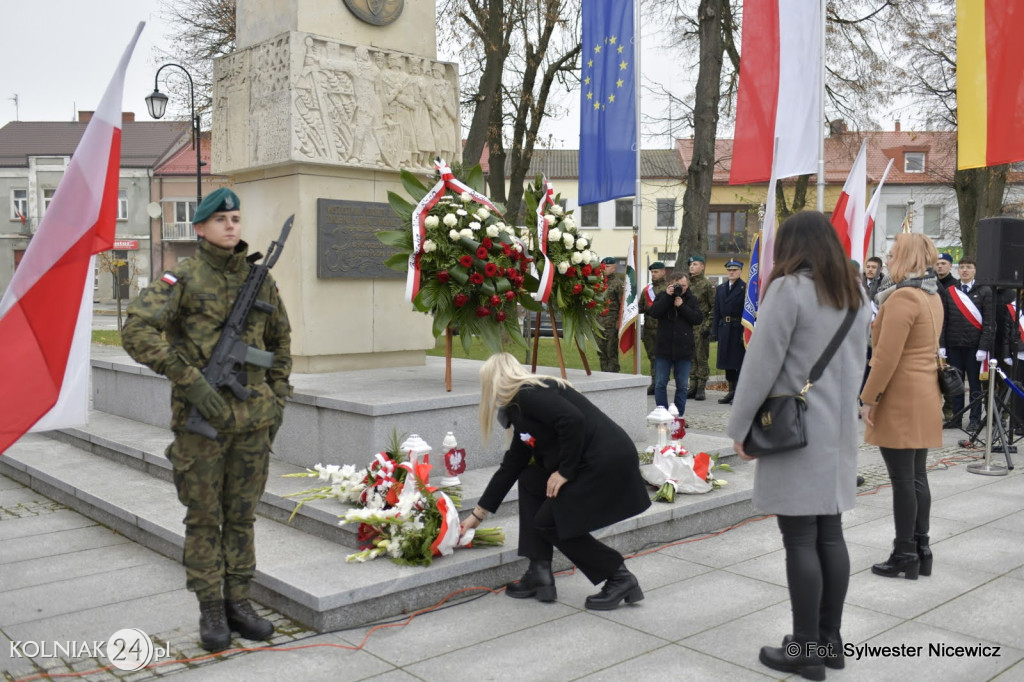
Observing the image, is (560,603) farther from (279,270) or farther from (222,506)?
(279,270)

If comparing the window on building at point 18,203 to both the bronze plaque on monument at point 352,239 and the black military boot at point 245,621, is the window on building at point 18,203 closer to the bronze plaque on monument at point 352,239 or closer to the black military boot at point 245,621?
the bronze plaque on monument at point 352,239

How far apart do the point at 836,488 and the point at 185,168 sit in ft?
192

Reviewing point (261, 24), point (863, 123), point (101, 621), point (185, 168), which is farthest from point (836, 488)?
point (185, 168)

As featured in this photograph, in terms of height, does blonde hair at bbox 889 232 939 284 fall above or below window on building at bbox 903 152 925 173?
below

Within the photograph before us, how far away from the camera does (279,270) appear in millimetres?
8141

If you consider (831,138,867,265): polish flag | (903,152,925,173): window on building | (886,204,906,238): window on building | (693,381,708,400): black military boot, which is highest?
(903,152,925,173): window on building

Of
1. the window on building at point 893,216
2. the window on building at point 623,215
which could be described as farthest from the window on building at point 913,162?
the window on building at point 623,215

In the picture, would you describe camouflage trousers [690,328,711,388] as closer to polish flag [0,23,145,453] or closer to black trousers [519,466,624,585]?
black trousers [519,466,624,585]

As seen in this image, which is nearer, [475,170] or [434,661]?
[434,661]

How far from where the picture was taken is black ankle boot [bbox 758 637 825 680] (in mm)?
3938

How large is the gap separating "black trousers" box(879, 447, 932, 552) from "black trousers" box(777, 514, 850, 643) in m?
1.38

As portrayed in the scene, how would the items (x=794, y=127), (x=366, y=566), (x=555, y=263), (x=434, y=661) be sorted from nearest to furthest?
(x=434, y=661) → (x=366, y=566) → (x=555, y=263) → (x=794, y=127)

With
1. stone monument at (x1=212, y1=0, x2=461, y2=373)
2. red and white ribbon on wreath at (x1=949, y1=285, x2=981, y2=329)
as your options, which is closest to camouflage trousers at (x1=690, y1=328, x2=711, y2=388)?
red and white ribbon on wreath at (x1=949, y1=285, x2=981, y2=329)

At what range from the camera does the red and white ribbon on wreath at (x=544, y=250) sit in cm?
709
